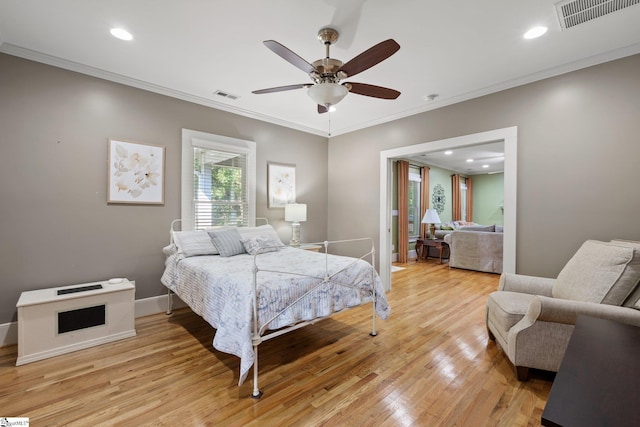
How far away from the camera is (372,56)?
2.02 metres

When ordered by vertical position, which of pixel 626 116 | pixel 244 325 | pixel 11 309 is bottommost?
pixel 11 309

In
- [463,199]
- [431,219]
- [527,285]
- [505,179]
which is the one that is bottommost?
[527,285]

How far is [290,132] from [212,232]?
236cm

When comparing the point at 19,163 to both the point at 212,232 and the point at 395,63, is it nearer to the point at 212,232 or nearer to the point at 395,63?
the point at 212,232

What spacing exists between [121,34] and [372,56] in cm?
219

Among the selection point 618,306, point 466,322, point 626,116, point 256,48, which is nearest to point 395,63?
point 256,48

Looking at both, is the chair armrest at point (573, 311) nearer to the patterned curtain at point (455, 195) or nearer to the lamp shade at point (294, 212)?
the lamp shade at point (294, 212)

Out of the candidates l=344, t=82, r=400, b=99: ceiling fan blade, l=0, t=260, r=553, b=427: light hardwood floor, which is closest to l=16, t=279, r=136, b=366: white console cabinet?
l=0, t=260, r=553, b=427: light hardwood floor

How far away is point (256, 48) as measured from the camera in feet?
8.84

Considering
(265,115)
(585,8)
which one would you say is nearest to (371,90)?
(585,8)

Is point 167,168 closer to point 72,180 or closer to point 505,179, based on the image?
point 72,180

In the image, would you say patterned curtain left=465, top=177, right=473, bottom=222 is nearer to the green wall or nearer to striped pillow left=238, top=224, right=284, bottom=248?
the green wall

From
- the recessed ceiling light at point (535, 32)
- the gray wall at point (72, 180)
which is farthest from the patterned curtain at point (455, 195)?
the gray wall at point (72, 180)

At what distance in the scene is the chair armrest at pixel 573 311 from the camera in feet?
5.92
